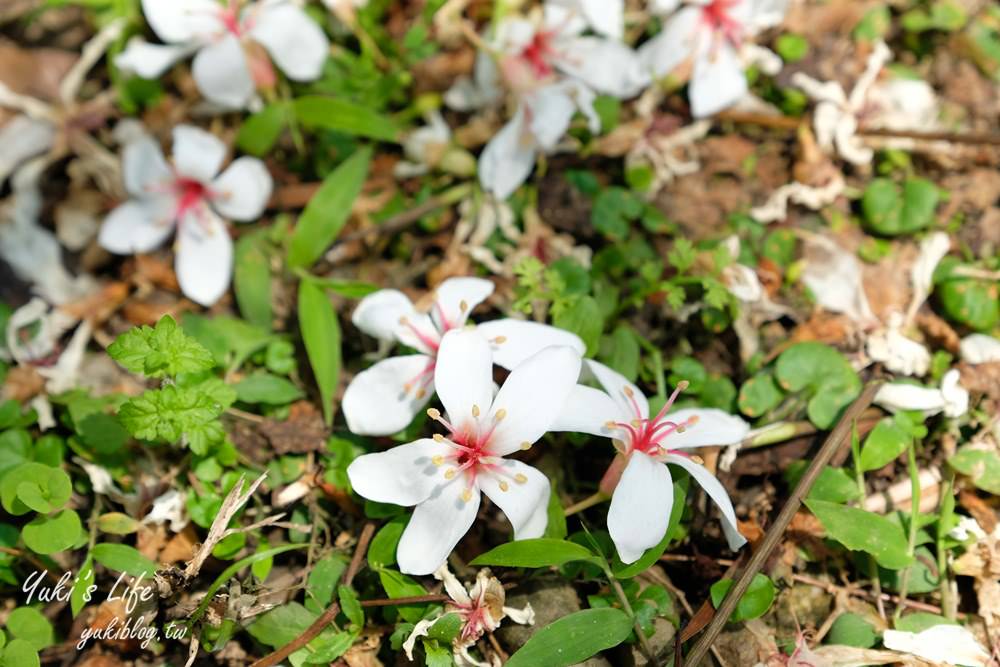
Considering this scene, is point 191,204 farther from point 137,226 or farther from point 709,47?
point 709,47

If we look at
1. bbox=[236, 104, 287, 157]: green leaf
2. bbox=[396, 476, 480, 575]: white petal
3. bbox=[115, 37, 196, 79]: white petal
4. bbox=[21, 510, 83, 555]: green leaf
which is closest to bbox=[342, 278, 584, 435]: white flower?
bbox=[396, 476, 480, 575]: white petal

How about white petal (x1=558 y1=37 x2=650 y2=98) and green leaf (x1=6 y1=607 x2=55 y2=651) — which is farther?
white petal (x1=558 y1=37 x2=650 y2=98)

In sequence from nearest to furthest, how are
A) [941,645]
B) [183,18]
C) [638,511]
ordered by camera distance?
[638,511] → [941,645] → [183,18]

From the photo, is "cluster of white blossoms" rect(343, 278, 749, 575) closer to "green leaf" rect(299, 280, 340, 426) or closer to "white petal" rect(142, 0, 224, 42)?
"green leaf" rect(299, 280, 340, 426)

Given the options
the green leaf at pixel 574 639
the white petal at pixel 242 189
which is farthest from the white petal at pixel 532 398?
the white petal at pixel 242 189

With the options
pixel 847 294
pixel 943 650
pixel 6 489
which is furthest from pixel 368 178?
pixel 943 650

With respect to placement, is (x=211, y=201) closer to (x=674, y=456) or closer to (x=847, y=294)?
(x=674, y=456)

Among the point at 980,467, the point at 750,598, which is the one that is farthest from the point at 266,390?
the point at 980,467
